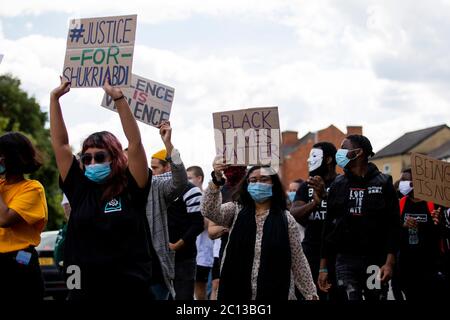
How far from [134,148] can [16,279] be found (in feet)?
4.89

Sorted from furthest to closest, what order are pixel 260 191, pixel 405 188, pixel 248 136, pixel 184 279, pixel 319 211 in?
pixel 405 188 < pixel 184 279 < pixel 319 211 < pixel 248 136 < pixel 260 191

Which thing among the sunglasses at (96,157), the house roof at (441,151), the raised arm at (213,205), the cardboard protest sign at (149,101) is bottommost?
the raised arm at (213,205)

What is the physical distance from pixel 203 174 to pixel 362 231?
5118 mm

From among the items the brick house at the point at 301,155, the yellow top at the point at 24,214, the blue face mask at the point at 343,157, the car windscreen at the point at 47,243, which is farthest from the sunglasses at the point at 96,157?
the brick house at the point at 301,155

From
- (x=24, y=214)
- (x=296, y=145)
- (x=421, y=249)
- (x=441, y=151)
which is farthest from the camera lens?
(x=296, y=145)

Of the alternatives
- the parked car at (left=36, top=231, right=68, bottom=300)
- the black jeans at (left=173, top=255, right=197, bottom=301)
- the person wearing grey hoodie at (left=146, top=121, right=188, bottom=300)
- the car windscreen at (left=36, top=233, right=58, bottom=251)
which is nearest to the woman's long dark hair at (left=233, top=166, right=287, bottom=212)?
the person wearing grey hoodie at (left=146, top=121, right=188, bottom=300)

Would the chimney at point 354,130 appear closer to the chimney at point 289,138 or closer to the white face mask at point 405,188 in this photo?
the chimney at point 289,138

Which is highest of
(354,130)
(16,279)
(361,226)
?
(354,130)

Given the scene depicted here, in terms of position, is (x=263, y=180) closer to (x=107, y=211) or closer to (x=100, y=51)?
(x=100, y=51)

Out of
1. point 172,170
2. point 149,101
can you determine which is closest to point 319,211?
point 149,101

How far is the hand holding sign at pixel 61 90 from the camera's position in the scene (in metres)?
5.95

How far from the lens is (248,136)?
762 cm

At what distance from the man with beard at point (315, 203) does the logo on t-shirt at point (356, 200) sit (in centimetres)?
43

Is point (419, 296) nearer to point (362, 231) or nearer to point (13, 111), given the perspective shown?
point (362, 231)
